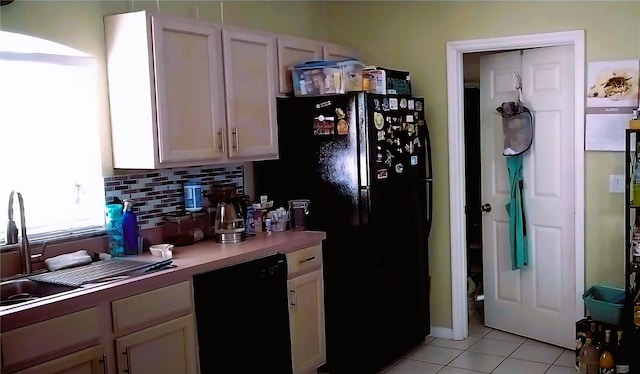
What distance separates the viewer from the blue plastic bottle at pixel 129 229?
10.3 feet

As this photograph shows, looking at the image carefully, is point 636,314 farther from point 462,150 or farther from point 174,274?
point 174,274

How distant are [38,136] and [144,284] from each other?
0.92 meters

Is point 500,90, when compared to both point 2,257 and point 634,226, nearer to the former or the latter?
point 634,226

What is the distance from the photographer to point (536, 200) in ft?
A: 14.2

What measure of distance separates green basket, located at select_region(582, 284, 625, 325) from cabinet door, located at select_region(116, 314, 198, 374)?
2210 millimetres

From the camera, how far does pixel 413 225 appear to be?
4156 millimetres

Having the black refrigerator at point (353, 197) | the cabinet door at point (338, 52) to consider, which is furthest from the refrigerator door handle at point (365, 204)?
the cabinet door at point (338, 52)

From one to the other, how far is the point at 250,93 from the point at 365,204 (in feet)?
2.90

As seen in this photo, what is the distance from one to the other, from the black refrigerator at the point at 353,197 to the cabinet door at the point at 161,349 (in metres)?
1.11

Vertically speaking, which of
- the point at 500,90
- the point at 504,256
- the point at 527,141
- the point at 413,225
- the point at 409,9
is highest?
the point at 409,9

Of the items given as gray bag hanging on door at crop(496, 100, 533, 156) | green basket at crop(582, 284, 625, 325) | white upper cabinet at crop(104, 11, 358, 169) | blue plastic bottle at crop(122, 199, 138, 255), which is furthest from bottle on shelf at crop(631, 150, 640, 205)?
blue plastic bottle at crop(122, 199, 138, 255)

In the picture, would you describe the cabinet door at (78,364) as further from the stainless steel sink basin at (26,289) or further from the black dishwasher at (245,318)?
the black dishwasher at (245,318)

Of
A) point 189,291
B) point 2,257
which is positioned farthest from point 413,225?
point 2,257

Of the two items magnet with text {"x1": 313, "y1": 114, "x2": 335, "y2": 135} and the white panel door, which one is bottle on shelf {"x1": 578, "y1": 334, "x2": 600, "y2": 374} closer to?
the white panel door
